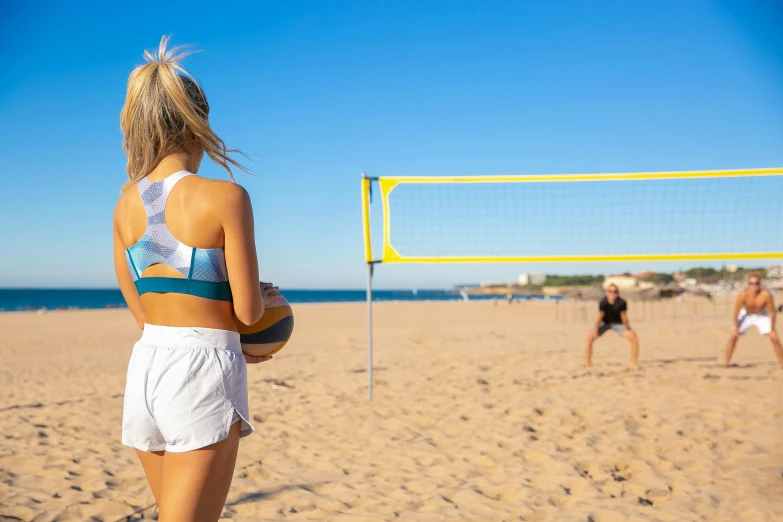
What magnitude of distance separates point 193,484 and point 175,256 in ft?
1.40

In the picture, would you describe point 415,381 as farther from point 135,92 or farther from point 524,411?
point 135,92

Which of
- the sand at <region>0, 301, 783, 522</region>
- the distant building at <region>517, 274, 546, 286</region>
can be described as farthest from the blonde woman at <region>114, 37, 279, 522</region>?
the distant building at <region>517, 274, 546, 286</region>

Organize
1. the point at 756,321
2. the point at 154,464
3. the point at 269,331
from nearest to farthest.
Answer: the point at 154,464 < the point at 269,331 < the point at 756,321

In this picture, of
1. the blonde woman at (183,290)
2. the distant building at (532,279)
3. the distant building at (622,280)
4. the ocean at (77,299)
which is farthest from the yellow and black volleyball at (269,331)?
the distant building at (532,279)

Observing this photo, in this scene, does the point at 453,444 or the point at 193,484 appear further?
the point at 453,444

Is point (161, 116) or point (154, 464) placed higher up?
point (161, 116)

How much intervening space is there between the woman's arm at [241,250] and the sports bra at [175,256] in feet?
0.10

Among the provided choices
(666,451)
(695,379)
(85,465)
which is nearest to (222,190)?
(85,465)

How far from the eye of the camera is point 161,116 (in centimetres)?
116

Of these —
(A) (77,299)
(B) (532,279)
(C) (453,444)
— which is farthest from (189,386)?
(B) (532,279)

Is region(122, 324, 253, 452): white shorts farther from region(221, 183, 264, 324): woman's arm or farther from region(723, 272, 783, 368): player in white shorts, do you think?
region(723, 272, 783, 368): player in white shorts

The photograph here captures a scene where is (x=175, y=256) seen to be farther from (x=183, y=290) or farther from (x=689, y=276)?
(x=689, y=276)

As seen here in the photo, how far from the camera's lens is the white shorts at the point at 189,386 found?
111 cm

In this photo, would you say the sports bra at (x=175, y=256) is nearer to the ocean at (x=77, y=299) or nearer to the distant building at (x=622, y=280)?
the ocean at (x=77, y=299)
